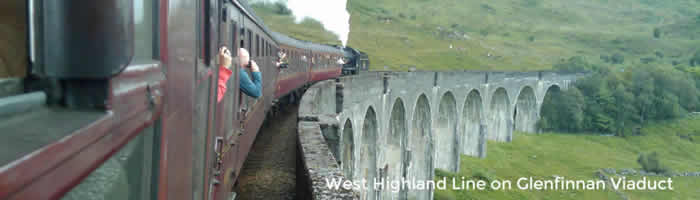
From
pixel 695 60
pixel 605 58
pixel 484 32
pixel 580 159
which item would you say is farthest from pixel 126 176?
pixel 484 32

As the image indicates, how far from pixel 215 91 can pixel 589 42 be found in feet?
383

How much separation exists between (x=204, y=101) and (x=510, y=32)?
12017 cm

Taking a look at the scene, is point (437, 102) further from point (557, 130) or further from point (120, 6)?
point (557, 130)

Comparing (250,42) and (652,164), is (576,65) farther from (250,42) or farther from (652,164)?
(250,42)

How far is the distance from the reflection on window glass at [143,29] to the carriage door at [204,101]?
2.89 ft

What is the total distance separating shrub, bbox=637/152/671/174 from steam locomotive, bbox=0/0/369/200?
47.9m

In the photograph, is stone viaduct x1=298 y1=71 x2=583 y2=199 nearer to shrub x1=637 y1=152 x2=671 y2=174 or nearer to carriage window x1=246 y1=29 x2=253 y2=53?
carriage window x1=246 y1=29 x2=253 y2=53

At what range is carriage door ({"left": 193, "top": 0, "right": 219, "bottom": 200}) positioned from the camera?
244 centimetres

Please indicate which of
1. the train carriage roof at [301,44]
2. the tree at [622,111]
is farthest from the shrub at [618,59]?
the train carriage roof at [301,44]

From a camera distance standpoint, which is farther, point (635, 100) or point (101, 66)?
point (635, 100)

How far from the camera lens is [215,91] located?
3213 mm

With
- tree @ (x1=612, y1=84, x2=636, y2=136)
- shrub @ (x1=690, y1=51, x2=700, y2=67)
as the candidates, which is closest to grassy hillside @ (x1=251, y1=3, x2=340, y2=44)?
tree @ (x1=612, y1=84, x2=636, y2=136)

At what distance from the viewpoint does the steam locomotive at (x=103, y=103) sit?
0.79 m

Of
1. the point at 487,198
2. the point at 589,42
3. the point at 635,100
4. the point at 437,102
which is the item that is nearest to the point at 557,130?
the point at 635,100
